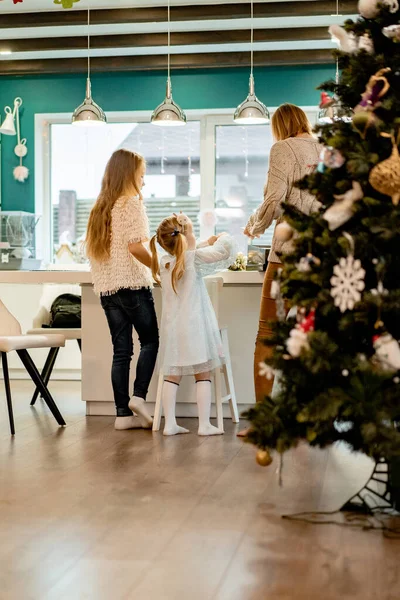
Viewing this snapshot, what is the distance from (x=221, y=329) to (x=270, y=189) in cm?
94

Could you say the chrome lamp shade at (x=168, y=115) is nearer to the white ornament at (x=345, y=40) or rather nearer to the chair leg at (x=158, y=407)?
the chair leg at (x=158, y=407)

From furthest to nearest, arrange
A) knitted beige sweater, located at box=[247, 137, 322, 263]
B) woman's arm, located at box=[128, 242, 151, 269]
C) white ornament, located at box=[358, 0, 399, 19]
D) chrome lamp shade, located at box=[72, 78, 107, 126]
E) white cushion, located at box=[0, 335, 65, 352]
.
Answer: chrome lamp shade, located at box=[72, 78, 107, 126], woman's arm, located at box=[128, 242, 151, 269], white cushion, located at box=[0, 335, 65, 352], knitted beige sweater, located at box=[247, 137, 322, 263], white ornament, located at box=[358, 0, 399, 19]

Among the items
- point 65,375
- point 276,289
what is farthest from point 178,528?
point 65,375

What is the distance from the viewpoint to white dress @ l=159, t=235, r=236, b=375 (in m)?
4.19

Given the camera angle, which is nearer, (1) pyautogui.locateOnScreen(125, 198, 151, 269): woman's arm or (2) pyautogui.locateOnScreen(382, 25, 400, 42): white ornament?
(2) pyautogui.locateOnScreen(382, 25, 400, 42): white ornament

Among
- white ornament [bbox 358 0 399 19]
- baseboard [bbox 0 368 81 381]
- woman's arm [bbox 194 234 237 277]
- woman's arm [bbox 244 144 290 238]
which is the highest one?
white ornament [bbox 358 0 399 19]

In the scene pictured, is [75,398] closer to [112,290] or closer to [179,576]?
[112,290]

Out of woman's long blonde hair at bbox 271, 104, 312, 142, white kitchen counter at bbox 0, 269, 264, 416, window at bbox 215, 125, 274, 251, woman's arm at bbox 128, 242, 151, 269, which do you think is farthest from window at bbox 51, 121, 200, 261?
woman's long blonde hair at bbox 271, 104, 312, 142

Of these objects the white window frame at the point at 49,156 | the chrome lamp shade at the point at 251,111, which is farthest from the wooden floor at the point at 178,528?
the white window frame at the point at 49,156

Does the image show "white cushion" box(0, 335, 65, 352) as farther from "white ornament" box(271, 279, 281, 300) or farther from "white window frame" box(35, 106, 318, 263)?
"white window frame" box(35, 106, 318, 263)

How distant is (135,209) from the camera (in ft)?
14.2

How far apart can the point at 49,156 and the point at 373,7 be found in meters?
6.37

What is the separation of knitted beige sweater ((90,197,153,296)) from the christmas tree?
184 centimetres

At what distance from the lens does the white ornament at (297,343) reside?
234cm
